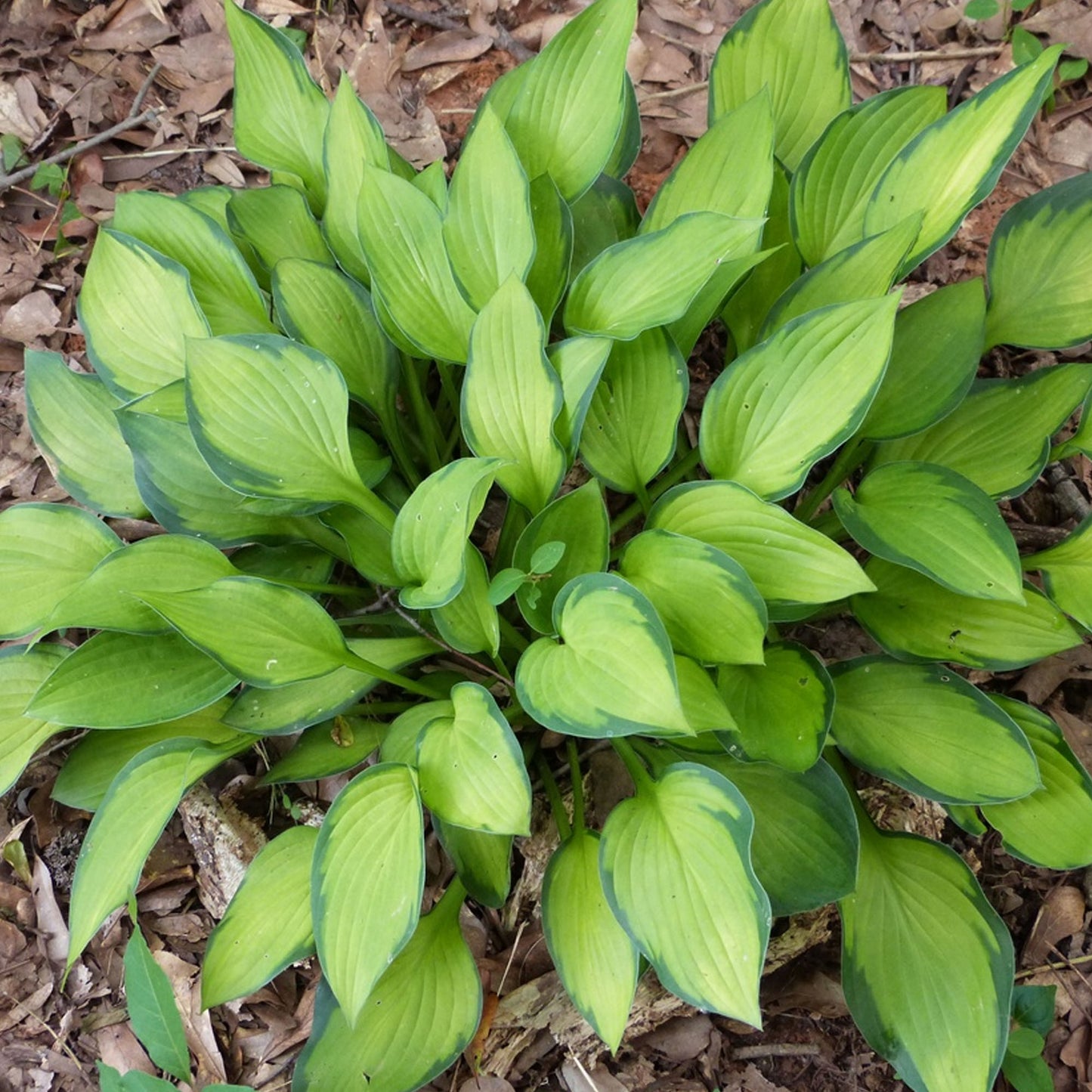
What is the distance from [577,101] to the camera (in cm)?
144

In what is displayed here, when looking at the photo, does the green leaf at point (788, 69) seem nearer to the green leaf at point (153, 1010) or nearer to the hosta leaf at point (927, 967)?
the hosta leaf at point (927, 967)

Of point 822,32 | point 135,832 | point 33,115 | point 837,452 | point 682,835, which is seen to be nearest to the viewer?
point 682,835

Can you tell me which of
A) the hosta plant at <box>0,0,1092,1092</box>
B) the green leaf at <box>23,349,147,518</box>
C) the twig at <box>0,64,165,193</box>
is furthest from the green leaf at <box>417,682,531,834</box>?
the twig at <box>0,64,165,193</box>

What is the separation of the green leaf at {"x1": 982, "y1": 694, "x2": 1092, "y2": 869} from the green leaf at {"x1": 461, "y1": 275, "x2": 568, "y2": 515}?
2.58 feet

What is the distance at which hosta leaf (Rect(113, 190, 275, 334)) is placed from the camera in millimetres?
1496

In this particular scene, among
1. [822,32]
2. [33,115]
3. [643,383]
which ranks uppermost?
[822,32]

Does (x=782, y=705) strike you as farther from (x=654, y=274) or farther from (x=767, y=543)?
(x=654, y=274)

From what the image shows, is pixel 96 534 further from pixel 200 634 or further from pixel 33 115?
pixel 33 115

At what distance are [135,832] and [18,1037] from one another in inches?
24.3

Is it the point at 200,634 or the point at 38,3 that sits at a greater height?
the point at 38,3

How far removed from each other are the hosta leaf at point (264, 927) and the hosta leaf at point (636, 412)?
712 mm

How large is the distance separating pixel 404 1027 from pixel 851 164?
1466mm

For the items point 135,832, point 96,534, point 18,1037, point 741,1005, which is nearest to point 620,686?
point 741,1005

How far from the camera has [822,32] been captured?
1.50 meters
